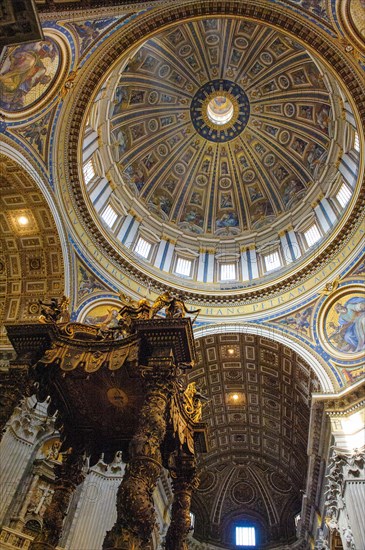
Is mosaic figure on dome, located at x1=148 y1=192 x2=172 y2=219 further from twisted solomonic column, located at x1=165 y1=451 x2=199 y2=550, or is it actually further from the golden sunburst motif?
twisted solomonic column, located at x1=165 y1=451 x2=199 y2=550

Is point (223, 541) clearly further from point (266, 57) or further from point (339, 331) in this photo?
point (266, 57)

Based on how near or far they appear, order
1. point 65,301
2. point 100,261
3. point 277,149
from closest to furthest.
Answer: point 65,301 < point 100,261 < point 277,149

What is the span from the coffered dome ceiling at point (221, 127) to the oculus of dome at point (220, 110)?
50 mm

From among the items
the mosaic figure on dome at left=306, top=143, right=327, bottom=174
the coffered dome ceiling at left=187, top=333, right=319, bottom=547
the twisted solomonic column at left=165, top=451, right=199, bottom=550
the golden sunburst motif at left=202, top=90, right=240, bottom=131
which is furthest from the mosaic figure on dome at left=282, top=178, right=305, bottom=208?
the twisted solomonic column at left=165, top=451, right=199, bottom=550

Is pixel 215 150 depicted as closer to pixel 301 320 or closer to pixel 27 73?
pixel 301 320

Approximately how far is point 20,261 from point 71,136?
4560mm

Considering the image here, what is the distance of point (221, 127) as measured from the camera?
2408cm

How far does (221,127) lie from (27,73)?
43.2ft

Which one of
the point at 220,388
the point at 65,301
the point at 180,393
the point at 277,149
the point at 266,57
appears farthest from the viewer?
the point at 277,149

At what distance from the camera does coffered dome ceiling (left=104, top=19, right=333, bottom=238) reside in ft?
67.9

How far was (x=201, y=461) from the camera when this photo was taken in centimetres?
2170

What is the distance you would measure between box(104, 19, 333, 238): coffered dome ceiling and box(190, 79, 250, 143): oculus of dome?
50mm


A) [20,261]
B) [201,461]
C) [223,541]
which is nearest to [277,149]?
[20,261]

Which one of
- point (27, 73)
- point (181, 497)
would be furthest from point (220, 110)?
point (181, 497)
